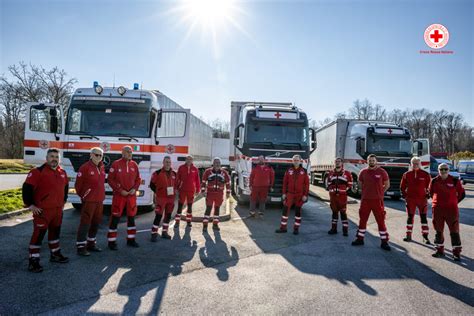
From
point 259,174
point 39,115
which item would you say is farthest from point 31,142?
point 259,174

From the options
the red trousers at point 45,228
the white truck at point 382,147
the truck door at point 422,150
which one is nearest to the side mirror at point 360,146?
the white truck at point 382,147

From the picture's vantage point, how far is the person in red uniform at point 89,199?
588 centimetres

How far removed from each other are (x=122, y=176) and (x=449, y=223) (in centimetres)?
641

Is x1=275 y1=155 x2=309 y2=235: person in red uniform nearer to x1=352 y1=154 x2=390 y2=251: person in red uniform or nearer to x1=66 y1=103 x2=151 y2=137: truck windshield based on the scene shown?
x1=352 y1=154 x2=390 y2=251: person in red uniform

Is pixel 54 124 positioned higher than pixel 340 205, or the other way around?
pixel 54 124

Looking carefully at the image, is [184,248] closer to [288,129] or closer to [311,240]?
[311,240]

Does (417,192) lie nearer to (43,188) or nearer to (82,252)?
(82,252)

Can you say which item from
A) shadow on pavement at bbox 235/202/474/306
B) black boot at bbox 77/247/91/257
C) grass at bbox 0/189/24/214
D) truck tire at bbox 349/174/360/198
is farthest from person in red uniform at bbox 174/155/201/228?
truck tire at bbox 349/174/360/198

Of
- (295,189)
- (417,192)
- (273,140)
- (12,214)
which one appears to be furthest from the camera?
(273,140)

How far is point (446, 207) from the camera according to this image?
6.50 meters

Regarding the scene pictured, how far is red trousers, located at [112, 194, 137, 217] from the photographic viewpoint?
6.42m

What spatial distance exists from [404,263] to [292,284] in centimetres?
250

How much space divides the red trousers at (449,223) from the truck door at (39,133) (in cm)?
913

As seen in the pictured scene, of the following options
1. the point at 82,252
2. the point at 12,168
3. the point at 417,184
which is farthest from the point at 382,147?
the point at 12,168
